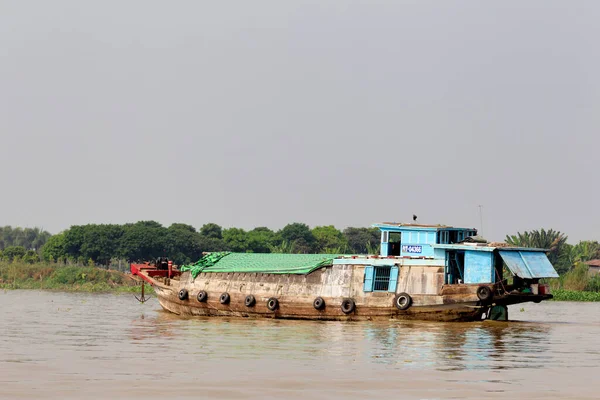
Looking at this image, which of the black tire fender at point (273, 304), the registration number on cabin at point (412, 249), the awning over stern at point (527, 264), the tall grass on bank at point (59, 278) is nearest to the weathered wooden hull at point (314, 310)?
the black tire fender at point (273, 304)

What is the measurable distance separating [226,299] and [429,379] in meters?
15.8

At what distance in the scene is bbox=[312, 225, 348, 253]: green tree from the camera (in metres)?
91.6

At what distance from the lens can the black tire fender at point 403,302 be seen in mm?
27844

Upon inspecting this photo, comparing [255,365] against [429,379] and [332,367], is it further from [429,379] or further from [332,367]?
[429,379]

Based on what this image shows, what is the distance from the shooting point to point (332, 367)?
17.2 m

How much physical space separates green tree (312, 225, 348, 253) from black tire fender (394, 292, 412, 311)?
61.7 metres

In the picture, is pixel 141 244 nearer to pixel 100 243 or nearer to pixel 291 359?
pixel 100 243

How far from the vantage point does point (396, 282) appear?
92.7ft

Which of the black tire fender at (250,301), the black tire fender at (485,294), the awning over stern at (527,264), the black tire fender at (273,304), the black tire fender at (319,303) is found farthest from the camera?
the black tire fender at (250,301)

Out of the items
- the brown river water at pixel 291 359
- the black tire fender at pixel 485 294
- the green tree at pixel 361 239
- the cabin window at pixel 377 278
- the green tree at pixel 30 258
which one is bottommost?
the brown river water at pixel 291 359

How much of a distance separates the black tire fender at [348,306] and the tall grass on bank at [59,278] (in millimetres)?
29604

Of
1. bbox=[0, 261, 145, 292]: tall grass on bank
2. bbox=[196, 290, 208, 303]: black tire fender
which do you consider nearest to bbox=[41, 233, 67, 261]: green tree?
bbox=[0, 261, 145, 292]: tall grass on bank

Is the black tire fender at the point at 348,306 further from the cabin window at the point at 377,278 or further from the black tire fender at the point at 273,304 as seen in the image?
the black tire fender at the point at 273,304

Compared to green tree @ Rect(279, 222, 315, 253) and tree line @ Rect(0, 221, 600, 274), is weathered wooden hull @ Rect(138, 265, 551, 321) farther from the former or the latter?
green tree @ Rect(279, 222, 315, 253)
